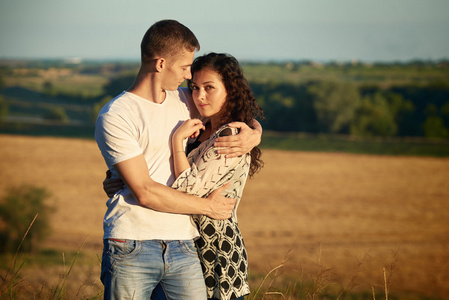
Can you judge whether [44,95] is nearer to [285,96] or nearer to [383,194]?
[285,96]

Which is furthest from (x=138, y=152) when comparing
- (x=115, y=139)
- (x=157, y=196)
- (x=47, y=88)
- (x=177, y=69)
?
(x=47, y=88)

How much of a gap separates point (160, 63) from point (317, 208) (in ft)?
119

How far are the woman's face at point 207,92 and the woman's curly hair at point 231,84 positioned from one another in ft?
0.10

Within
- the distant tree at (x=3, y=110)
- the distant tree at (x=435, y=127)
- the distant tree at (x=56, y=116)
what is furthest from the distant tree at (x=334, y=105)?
the distant tree at (x=3, y=110)

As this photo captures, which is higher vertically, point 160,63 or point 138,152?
point 160,63

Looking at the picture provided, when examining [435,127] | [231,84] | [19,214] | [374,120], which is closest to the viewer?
[231,84]

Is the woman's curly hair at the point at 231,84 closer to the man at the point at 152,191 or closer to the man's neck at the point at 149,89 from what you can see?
the man at the point at 152,191

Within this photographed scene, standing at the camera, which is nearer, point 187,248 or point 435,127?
point 187,248

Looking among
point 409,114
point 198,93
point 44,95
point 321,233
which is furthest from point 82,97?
point 198,93

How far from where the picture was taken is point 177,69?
2863 mm

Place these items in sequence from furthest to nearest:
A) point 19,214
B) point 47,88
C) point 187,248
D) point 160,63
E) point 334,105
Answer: point 47,88
point 334,105
point 19,214
point 160,63
point 187,248

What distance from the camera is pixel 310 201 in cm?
3984

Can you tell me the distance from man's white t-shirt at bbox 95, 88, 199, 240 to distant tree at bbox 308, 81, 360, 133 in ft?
215

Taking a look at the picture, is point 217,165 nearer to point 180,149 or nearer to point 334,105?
point 180,149
